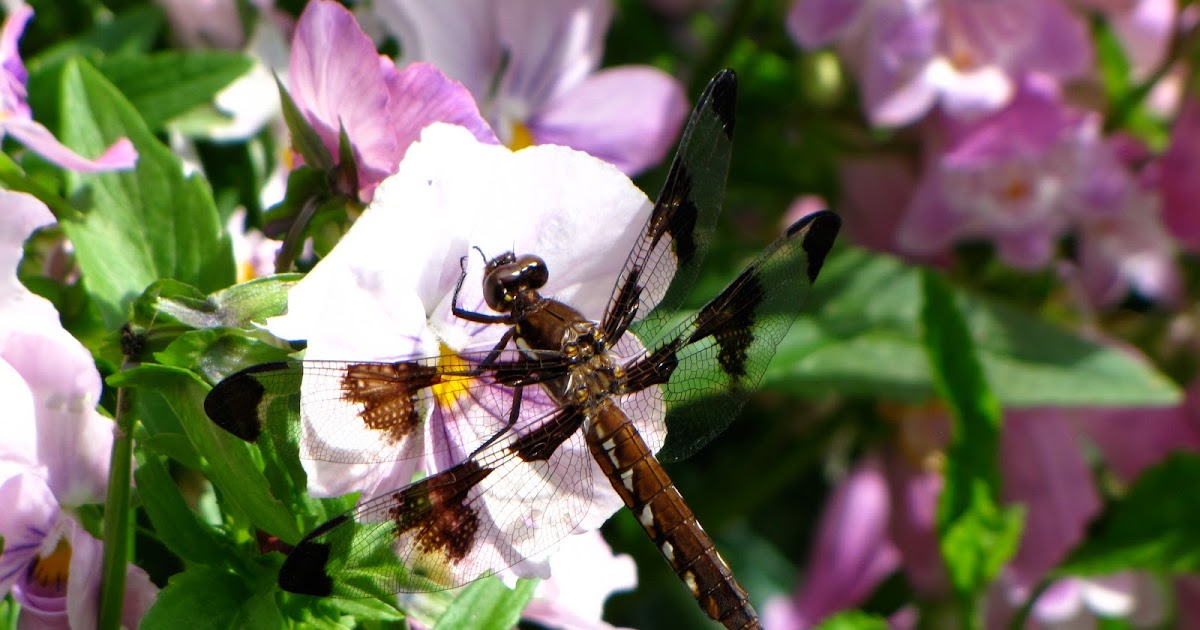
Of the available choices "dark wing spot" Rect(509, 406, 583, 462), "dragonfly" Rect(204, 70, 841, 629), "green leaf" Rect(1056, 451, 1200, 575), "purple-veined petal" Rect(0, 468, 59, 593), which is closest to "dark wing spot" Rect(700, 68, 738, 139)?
"dragonfly" Rect(204, 70, 841, 629)

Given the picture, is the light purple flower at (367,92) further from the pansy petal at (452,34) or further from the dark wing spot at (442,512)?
the pansy petal at (452,34)

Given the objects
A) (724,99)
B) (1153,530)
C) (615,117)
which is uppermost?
(615,117)

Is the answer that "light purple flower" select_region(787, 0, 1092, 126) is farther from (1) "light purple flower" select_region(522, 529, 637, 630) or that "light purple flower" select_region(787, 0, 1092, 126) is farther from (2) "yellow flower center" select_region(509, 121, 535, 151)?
(1) "light purple flower" select_region(522, 529, 637, 630)

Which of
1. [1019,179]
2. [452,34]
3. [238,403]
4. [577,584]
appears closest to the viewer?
[238,403]

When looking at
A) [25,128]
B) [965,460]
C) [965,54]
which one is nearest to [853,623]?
[965,460]

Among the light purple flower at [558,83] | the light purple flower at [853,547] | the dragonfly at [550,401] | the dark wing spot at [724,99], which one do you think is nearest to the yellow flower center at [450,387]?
the dragonfly at [550,401]

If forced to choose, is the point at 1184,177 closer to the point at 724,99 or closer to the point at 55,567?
the point at 724,99

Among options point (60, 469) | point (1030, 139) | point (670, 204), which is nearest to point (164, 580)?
point (60, 469)

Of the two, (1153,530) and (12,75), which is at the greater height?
(12,75)
